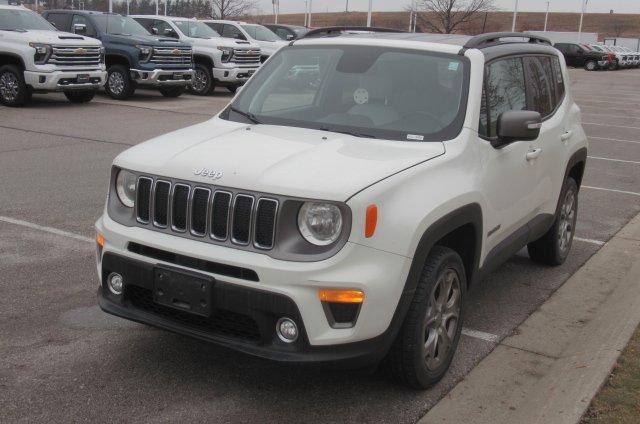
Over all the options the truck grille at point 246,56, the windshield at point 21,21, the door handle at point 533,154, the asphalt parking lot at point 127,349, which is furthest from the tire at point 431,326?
the truck grille at point 246,56

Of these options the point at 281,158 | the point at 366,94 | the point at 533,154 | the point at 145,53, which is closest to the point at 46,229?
the point at 366,94

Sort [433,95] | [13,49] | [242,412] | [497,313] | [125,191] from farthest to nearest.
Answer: [13,49]
[497,313]
[433,95]
[125,191]
[242,412]

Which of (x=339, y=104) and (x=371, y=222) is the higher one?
(x=339, y=104)

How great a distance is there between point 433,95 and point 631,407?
2027 millimetres

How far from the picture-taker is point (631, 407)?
3.76m

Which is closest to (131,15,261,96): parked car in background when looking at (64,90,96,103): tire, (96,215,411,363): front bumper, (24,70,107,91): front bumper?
(64,90,96,103): tire

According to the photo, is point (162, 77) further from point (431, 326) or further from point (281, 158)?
point (431, 326)

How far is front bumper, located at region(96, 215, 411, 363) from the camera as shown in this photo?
11.0 feet

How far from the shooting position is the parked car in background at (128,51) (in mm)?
17844

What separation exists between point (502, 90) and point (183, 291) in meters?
2.56

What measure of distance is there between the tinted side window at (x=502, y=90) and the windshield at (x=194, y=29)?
1668 centimetres

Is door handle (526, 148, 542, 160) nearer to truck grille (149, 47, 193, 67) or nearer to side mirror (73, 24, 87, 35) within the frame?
truck grille (149, 47, 193, 67)

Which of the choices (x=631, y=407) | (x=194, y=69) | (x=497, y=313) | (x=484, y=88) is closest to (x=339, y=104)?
(x=484, y=88)

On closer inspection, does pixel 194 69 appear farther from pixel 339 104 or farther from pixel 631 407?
pixel 631 407
